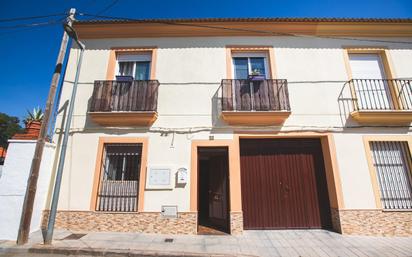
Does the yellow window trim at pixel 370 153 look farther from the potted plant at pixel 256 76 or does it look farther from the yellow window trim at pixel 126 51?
the yellow window trim at pixel 126 51

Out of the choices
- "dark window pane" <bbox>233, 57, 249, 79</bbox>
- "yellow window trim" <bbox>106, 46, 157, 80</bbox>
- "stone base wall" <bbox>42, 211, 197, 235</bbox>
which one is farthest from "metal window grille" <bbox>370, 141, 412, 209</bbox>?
"yellow window trim" <bbox>106, 46, 157, 80</bbox>

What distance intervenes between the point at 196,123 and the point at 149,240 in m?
3.55

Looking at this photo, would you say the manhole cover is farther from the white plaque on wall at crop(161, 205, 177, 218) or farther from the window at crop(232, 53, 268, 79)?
the window at crop(232, 53, 268, 79)

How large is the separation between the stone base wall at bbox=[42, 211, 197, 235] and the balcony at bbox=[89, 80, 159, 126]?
9.17 feet

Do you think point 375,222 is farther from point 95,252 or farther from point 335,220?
point 95,252

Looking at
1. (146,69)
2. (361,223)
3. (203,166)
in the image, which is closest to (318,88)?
(361,223)

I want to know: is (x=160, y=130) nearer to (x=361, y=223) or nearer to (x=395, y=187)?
(x=361, y=223)

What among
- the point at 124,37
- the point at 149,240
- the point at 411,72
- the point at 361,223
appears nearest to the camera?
the point at 149,240

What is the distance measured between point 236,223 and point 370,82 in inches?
257

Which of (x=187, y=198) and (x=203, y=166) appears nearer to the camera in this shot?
(x=187, y=198)

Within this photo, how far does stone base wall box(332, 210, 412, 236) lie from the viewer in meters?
5.55

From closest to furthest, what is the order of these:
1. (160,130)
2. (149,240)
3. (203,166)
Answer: (149,240), (160,130), (203,166)

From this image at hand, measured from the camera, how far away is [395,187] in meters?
5.97

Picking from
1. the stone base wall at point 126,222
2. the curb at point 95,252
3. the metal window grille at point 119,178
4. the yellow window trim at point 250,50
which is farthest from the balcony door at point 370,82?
the metal window grille at point 119,178
